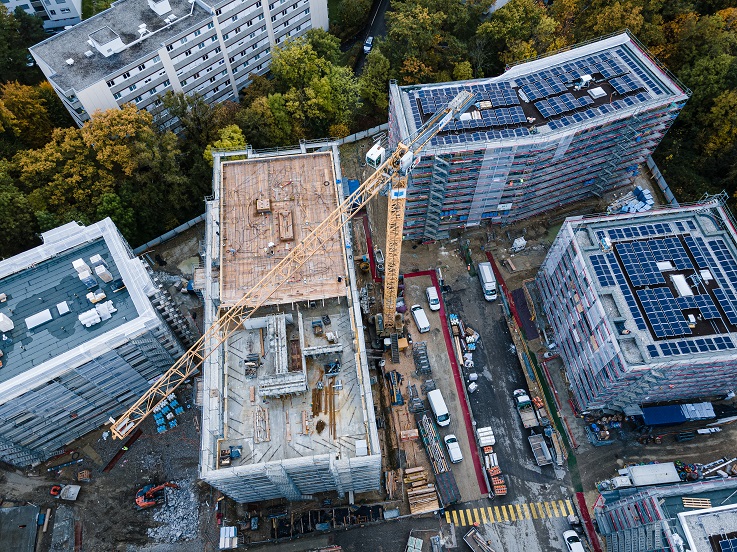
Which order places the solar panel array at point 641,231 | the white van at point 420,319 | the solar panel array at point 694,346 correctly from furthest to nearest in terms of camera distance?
the white van at point 420,319
the solar panel array at point 641,231
the solar panel array at point 694,346

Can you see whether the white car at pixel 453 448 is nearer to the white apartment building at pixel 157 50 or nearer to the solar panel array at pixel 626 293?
the solar panel array at pixel 626 293

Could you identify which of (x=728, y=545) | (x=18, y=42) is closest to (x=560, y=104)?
(x=728, y=545)

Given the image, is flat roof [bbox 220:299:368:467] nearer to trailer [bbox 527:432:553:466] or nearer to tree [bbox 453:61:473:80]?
trailer [bbox 527:432:553:466]

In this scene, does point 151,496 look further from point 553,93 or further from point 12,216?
point 553,93

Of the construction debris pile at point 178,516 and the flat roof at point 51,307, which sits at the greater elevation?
the flat roof at point 51,307

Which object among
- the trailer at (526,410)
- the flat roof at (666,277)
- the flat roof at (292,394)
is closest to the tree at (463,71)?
the flat roof at (666,277)

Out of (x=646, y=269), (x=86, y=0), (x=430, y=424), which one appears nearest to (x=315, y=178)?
(x=430, y=424)

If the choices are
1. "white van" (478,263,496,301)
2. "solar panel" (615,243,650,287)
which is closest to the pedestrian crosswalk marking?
"solar panel" (615,243,650,287)
